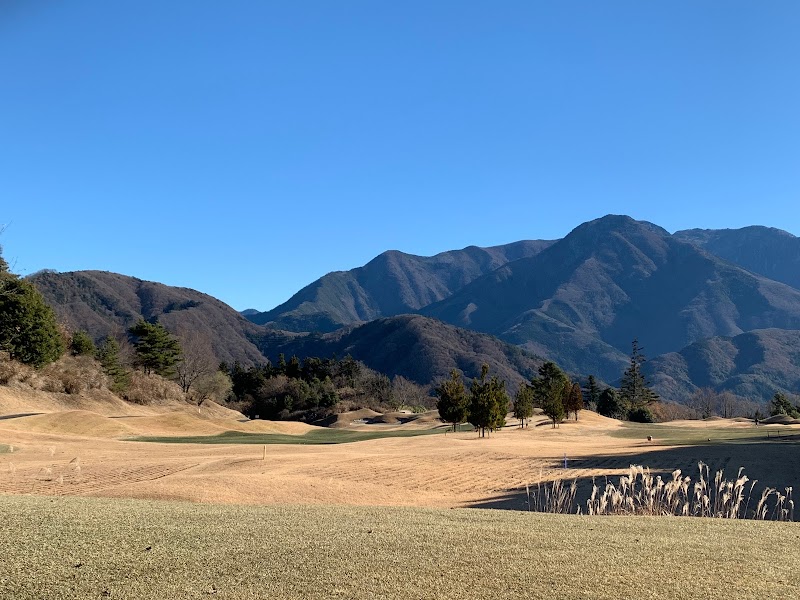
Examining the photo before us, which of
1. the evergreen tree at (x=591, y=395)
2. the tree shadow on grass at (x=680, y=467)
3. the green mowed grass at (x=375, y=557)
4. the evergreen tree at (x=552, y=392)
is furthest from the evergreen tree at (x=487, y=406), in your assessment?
the evergreen tree at (x=591, y=395)

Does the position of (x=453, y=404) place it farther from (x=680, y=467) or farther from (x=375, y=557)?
(x=375, y=557)

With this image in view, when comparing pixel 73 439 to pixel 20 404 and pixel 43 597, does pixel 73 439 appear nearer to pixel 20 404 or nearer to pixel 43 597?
pixel 20 404

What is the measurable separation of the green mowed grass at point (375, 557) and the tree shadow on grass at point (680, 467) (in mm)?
8679

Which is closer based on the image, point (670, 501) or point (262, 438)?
point (670, 501)

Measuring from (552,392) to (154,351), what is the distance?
43.1m

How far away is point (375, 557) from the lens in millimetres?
7223

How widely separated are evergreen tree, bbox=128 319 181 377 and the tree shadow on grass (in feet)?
182

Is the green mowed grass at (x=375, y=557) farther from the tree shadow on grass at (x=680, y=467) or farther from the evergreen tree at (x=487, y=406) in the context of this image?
the evergreen tree at (x=487, y=406)

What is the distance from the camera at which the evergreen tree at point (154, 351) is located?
74.1 metres

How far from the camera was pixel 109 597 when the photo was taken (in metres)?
5.80

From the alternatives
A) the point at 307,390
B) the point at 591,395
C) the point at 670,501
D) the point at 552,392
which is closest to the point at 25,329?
the point at 307,390

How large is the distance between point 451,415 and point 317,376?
51.0 m

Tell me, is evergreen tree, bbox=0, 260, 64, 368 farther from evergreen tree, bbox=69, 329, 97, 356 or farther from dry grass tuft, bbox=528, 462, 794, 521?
dry grass tuft, bbox=528, 462, 794, 521

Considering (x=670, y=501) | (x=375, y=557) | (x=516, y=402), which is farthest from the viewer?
(x=516, y=402)
